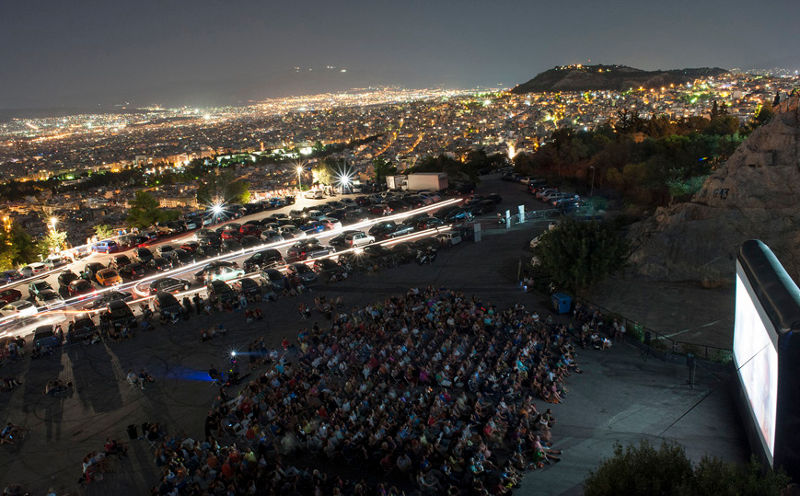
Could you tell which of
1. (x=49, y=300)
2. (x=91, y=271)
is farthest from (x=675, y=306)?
(x=91, y=271)

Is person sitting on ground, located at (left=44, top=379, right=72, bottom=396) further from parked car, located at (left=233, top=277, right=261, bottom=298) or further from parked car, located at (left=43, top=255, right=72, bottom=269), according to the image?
parked car, located at (left=43, top=255, right=72, bottom=269)

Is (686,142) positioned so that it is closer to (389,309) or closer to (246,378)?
(389,309)

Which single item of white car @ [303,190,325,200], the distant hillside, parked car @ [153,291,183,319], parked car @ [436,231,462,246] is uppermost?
the distant hillside

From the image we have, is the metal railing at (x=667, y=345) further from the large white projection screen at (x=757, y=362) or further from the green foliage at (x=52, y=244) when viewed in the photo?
the green foliage at (x=52, y=244)

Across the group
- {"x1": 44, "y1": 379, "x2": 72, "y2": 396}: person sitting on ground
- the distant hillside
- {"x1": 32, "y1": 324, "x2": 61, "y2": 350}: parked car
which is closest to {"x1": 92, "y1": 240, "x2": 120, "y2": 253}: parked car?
{"x1": 32, "y1": 324, "x2": 61, "y2": 350}: parked car

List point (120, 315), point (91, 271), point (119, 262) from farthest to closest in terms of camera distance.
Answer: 1. point (119, 262)
2. point (91, 271)
3. point (120, 315)

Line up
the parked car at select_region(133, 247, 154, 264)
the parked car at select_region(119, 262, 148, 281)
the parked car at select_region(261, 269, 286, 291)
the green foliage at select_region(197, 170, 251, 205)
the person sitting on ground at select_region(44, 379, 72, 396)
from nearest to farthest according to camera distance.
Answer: the person sitting on ground at select_region(44, 379, 72, 396) < the parked car at select_region(261, 269, 286, 291) < the parked car at select_region(119, 262, 148, 281) < the parked car at select_region(133, 247, 154, 264) < the green foliage at select_region(197, 170, 251, 205)

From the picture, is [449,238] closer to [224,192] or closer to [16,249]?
[224,192]
